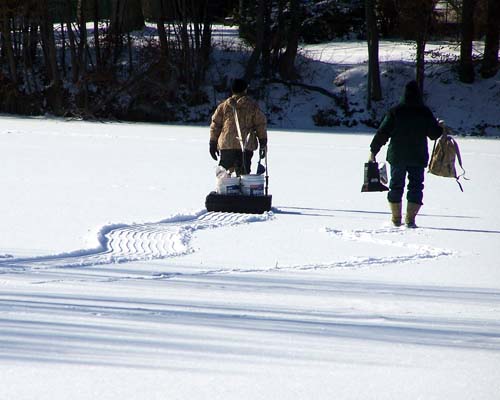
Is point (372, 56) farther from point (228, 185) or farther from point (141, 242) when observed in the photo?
point (141, 242)

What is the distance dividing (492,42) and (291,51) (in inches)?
273

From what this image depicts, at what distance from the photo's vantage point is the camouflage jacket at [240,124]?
11703mm

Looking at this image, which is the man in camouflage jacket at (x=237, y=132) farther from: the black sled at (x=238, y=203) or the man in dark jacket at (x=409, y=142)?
the man in dark jacket at (x=409, y=142)


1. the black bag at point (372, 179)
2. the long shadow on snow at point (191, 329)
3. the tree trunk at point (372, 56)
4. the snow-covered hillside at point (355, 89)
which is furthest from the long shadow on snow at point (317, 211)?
the tree trunk at point (372, 56)

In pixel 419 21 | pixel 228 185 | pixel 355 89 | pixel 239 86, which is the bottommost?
pixel 355 89

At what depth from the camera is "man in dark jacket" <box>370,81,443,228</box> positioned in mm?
10461

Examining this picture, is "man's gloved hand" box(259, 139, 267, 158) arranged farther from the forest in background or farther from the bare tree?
the bare tree

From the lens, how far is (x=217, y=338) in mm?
5340

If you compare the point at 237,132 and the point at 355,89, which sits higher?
the point at 237,132

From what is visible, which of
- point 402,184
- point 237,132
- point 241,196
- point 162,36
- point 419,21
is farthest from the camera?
point 162,36

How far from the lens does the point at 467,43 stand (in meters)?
34.5

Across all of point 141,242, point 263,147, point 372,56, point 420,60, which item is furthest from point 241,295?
point 420,60

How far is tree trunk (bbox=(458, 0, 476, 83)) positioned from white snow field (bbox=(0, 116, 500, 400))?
67.8 ft

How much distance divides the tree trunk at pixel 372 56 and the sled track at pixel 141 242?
2285 centimetres
